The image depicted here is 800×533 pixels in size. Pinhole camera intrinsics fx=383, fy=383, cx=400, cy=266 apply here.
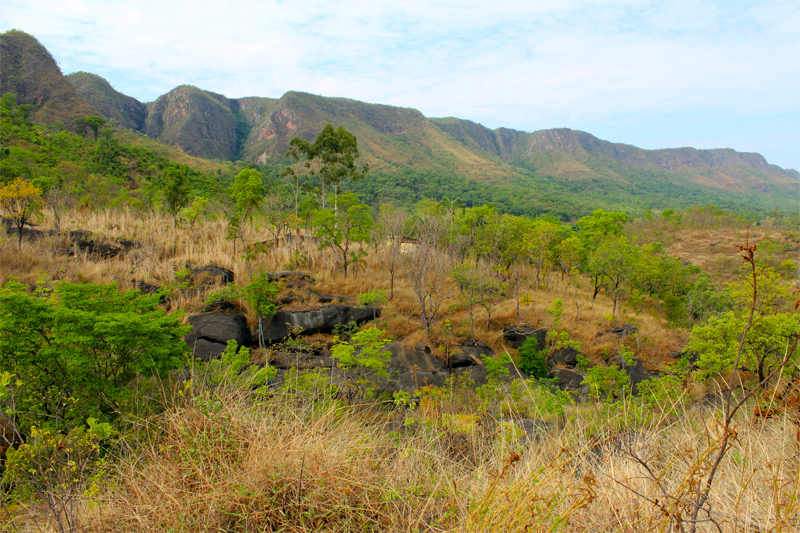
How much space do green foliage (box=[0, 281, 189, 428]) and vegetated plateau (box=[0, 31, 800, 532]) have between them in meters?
0.02

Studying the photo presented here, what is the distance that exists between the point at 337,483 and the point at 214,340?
6644 millimetres

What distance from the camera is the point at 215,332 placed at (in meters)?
8.27

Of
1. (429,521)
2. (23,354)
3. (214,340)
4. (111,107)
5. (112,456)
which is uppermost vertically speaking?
(111,107)

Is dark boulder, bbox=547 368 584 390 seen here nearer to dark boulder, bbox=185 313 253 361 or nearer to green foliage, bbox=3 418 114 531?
dark boulder, bbox=185 313 253 361

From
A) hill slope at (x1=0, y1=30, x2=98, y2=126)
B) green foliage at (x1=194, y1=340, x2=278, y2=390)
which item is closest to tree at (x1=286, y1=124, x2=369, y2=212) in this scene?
green foliage at (x1=194, y1=340, x2=278, y2=390)

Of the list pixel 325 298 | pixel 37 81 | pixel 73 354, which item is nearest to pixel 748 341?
pixel 325 298

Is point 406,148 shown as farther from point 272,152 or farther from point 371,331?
point 371,331

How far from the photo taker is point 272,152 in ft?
350

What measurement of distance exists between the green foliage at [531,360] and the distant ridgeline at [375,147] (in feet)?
138

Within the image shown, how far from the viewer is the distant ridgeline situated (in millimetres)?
66938

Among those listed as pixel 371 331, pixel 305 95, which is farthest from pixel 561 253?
pixel 305 95

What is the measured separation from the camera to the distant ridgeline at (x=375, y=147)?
66938 millimetres

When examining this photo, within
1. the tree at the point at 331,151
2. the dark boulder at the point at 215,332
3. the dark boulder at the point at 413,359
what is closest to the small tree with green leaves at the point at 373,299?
the dark boulder at the point at 413,359

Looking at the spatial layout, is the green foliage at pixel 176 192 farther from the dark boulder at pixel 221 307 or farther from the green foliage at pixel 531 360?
the green foliage at pixel 531 360
